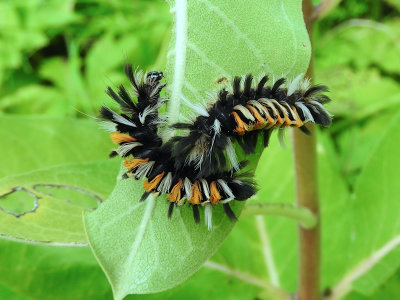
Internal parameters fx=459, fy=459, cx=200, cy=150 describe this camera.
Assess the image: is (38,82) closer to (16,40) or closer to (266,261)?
(16,40)

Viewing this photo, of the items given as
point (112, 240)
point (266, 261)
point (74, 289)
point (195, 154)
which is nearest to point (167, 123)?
point (195, 154)

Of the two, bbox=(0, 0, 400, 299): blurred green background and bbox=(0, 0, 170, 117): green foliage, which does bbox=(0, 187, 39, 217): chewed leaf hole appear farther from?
bbox=(0, 0, 170, 117): green foliage

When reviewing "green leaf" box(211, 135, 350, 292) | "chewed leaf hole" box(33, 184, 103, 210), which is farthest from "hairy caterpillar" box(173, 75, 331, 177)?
"green leaf" box(211, 135, 350, 292)

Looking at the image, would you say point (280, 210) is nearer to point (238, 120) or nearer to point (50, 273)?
point (238, 120)

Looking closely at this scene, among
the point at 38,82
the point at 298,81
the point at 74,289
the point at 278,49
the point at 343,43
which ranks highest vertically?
the point at 278,49

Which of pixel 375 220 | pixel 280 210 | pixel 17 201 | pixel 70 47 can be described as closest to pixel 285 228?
pixel 375 220

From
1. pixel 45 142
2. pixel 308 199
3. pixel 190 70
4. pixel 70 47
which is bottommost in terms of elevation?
pixel 70 47
